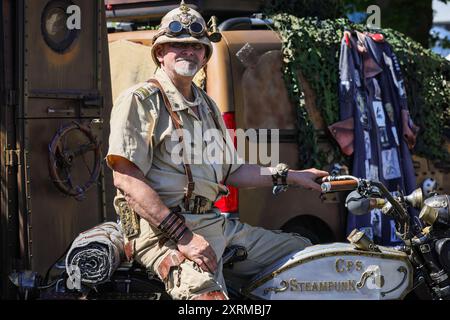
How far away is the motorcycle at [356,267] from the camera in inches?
162

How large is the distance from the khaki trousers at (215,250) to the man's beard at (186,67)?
62 cm

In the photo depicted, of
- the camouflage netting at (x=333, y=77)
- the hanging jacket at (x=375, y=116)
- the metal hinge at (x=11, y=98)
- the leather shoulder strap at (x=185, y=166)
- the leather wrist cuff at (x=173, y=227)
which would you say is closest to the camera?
the leather wrist cuff at (x=173, y=227)

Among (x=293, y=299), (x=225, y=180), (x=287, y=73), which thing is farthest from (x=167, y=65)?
(x=287, y=73)

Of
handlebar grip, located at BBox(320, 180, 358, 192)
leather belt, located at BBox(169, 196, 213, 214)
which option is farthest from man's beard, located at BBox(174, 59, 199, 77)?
handlebar grip, located at BBox(320, 180, 358, 192)

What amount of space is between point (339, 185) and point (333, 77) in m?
2.56

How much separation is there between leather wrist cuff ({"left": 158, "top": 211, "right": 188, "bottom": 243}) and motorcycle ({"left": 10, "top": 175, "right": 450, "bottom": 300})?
0.91 feet

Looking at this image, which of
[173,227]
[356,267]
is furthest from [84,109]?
[356,267]

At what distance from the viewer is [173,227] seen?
12.8 feet

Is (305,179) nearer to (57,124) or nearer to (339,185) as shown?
(339,185)

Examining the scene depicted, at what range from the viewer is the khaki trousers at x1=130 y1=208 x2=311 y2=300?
12.8ft

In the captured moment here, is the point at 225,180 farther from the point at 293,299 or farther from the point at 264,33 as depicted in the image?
the point at 264,33

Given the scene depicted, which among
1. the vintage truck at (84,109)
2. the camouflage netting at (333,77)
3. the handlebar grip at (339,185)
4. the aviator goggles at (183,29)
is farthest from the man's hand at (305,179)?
the camouflage netting at (333,77)

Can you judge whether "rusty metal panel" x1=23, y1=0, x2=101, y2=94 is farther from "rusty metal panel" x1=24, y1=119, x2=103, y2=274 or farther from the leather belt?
the leather belt

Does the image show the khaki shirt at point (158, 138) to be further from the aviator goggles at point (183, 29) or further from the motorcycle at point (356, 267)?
the motorcycle at point (356, 267)
